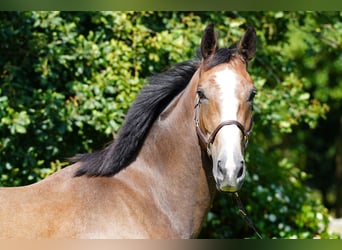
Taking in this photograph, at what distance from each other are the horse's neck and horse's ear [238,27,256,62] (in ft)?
1.11

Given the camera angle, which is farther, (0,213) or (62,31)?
(62,31)

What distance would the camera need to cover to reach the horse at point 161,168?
8.68 feet


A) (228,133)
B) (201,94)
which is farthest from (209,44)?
(228,133)

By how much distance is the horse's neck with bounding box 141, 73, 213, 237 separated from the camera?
293 cm

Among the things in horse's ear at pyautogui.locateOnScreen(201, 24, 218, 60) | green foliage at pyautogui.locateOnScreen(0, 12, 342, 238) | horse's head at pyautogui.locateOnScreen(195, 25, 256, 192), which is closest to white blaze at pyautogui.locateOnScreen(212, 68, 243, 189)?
horse's head at pyautogui.locateOnScreen(195, 25, 256, 192)

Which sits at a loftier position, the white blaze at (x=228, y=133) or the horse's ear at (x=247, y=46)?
the horse's ear at (x=247, y=46)

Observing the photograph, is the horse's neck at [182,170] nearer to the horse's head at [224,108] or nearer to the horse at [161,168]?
the horse at [161,168]

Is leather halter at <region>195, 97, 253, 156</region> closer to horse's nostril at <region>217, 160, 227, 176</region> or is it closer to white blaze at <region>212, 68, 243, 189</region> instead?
white blaze at <region>212, 68, 243, 189</region>

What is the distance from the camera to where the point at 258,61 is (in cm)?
625

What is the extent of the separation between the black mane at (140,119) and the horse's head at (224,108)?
0.06 metres

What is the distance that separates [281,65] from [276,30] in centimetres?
42

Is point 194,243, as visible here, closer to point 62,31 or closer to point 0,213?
point 0,213

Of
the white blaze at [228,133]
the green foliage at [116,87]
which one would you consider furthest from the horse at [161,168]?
the green foliage at [116,87]

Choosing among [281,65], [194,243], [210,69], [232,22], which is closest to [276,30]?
[281,65]
